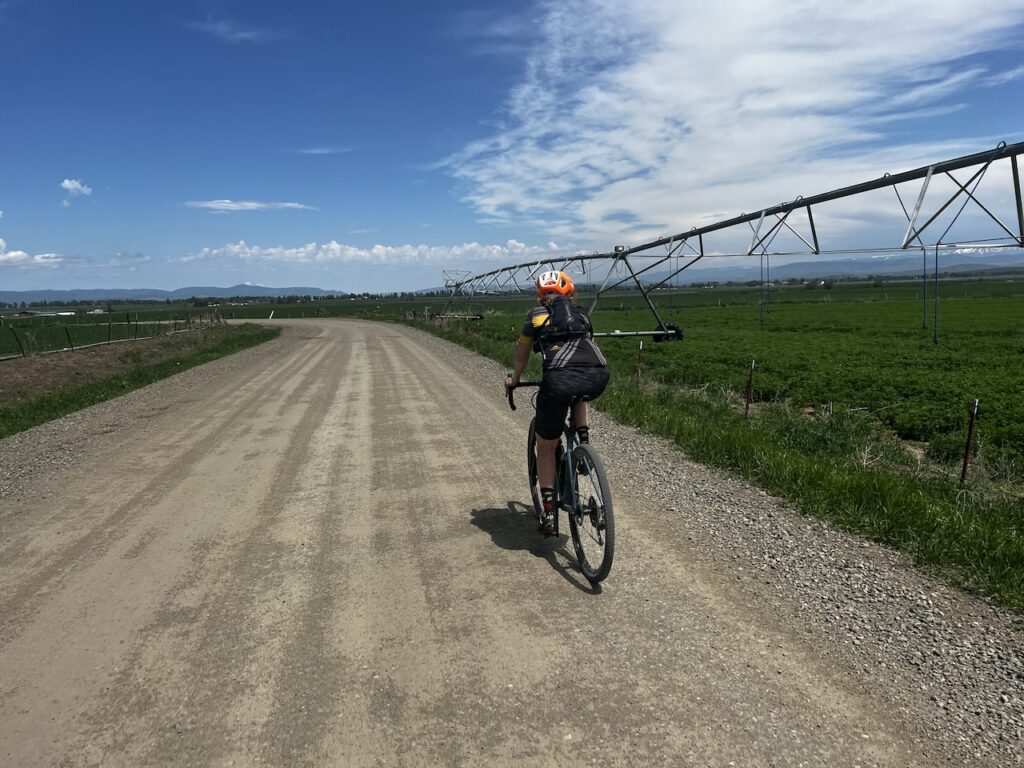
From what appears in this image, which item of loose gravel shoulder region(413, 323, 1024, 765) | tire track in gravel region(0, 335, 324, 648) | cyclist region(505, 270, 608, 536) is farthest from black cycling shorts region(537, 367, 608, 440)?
tire track in gravel region(0, 335, 324, 648)

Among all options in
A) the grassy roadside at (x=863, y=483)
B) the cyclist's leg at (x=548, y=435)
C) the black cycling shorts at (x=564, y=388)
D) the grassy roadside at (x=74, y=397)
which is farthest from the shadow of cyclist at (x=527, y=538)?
the grassy roadside at (x=74, y=397)

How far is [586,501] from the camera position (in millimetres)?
4277

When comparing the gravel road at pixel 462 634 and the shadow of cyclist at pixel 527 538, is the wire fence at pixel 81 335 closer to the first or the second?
the gravel road at pixel 462 634

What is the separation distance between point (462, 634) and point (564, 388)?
1.66 meters

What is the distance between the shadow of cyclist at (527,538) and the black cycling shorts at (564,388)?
3.36 ft

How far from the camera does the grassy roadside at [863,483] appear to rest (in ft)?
13.9

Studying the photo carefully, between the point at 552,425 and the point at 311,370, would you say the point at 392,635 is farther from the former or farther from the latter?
the point at 311,370

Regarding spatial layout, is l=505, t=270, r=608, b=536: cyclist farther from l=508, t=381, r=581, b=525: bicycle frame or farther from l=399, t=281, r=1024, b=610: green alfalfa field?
l=399, t=281, r=1024, b=610: green alfalfa field

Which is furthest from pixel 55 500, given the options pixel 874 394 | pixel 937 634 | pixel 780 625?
pixel 874 394

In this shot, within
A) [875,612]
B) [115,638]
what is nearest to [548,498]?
[875,612]

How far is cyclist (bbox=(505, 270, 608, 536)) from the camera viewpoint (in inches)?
163

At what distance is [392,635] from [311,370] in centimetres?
1460

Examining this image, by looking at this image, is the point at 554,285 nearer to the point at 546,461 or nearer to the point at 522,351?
the point at 522,351

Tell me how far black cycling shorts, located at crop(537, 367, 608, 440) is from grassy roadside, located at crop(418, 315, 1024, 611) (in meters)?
2.62
